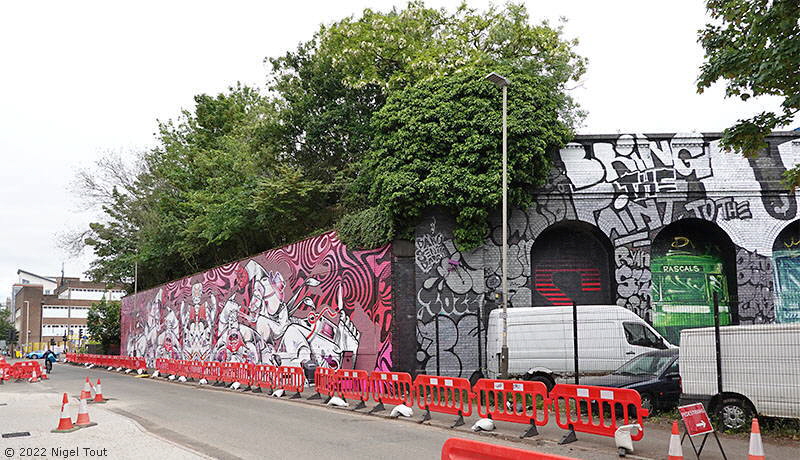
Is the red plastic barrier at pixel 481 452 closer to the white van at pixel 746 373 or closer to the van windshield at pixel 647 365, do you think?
the white van at pixel 746 373

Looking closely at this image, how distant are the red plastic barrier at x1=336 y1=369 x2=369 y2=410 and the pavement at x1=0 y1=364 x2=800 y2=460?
361 millimetres

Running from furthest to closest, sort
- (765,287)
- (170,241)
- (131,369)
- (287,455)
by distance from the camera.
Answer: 1. (170,241)
2. (131,369)
3. (765,287)
4. (287,455)

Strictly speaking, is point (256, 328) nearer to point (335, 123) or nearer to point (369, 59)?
point (335, 123)

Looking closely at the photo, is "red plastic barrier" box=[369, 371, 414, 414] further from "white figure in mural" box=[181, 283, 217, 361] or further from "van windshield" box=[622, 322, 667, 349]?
"white figure in mural" box=[181, 283, 217, 361]

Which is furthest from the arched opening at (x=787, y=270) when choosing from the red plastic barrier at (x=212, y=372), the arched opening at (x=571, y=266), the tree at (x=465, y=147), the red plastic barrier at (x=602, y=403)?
the red plastic barrier at (x=212, y=372)

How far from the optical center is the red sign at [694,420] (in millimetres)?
8461

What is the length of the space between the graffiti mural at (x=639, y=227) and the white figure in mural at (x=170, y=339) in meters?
22.9

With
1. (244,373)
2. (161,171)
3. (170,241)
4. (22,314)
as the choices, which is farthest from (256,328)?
(22,314)

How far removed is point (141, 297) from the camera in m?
46.6

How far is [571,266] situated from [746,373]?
1030 cm

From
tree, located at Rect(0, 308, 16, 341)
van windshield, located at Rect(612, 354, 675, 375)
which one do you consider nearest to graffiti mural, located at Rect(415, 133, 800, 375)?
van windshield, located at Rect(612, 354, 675, 375)

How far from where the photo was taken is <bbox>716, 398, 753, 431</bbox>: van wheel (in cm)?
1103

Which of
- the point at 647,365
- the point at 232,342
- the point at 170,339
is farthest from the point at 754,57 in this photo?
the point at 170,339

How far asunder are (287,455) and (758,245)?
17.1m
